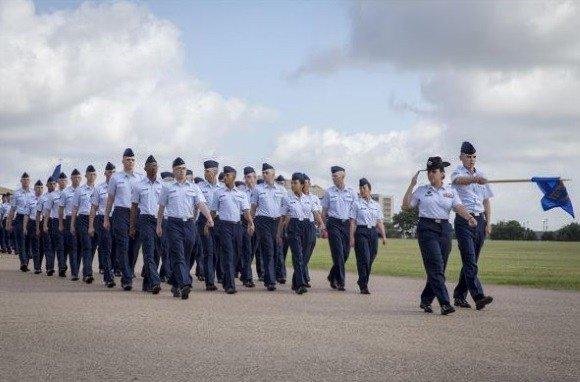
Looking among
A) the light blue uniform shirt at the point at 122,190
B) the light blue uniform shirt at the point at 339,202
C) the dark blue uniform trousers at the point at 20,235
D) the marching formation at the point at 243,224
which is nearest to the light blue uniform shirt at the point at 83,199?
the marching formation at the point at 243,224

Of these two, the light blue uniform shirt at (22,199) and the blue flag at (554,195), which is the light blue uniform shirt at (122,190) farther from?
the light blue uniform shirt at (22,199)

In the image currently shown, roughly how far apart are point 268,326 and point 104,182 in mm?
8343

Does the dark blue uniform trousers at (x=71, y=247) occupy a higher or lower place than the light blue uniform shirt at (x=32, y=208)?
lower

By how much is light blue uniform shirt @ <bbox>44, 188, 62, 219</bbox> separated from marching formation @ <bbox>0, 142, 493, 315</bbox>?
1.1 inches

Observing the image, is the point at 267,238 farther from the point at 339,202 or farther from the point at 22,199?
the point at 22,199

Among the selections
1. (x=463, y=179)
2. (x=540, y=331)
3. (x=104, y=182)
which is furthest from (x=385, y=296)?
(x=104, y=182)

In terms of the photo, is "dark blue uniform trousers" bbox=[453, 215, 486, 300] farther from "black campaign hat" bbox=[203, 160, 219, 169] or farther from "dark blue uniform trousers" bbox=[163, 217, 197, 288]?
"black campaign hat" bbox=[203, 160, 219, 169]

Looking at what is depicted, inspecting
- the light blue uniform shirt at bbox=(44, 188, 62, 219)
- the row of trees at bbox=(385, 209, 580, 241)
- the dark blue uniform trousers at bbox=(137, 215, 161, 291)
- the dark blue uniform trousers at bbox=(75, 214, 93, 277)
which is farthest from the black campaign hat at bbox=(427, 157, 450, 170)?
the row of trees at bbox=(385, 209, 580, 241)

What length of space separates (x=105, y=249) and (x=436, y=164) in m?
7.13

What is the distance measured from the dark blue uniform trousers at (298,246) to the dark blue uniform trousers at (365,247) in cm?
97

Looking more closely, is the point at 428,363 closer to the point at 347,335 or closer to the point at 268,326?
the point at 347,335

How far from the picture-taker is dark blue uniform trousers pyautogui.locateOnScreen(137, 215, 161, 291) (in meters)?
14.1

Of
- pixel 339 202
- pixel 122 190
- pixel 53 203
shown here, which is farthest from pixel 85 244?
pixel 339 202

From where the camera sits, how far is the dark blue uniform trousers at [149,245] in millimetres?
14117
